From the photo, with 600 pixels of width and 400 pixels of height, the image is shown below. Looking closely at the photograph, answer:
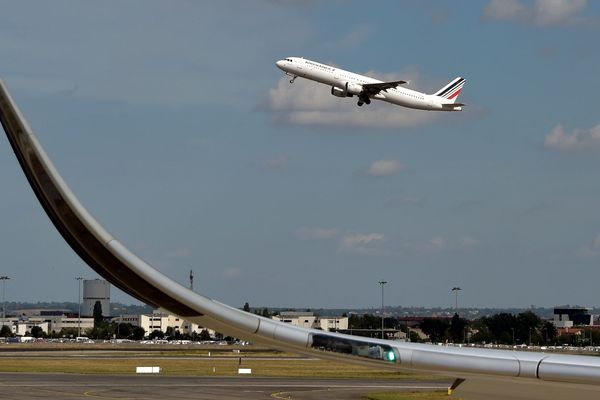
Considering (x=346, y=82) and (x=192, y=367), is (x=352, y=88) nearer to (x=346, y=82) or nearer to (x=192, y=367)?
(x=346, y=82)

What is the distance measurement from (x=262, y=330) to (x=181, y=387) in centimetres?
5923

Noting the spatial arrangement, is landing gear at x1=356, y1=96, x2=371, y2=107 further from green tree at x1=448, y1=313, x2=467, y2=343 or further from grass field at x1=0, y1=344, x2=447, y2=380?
green tree at x1=448, y1=313, x2=467, y2=343

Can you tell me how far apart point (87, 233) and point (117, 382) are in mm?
64395

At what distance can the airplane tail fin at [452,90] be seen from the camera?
13838 centimetres

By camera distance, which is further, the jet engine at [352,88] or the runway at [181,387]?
the jet engine at [352,88]

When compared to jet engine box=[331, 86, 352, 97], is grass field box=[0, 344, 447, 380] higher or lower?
lower

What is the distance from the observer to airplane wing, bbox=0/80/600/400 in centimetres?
673

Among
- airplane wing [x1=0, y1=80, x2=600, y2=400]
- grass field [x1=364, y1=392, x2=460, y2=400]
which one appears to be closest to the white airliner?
grass field [x1=364, y1=392, x2=460, y2=400]

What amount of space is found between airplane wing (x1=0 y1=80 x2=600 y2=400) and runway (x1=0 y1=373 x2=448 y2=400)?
160 feet

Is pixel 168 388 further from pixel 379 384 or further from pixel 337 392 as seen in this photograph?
pixel 379 384

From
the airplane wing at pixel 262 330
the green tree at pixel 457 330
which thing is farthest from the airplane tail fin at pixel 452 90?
the airplane wing at pixel 262 330

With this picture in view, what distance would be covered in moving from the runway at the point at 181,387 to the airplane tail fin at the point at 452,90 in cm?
6791

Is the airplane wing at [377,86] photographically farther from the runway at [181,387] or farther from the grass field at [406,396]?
the grass field at [406,396]

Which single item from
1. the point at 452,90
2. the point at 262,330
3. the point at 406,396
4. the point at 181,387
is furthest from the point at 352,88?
the point at 262,330
